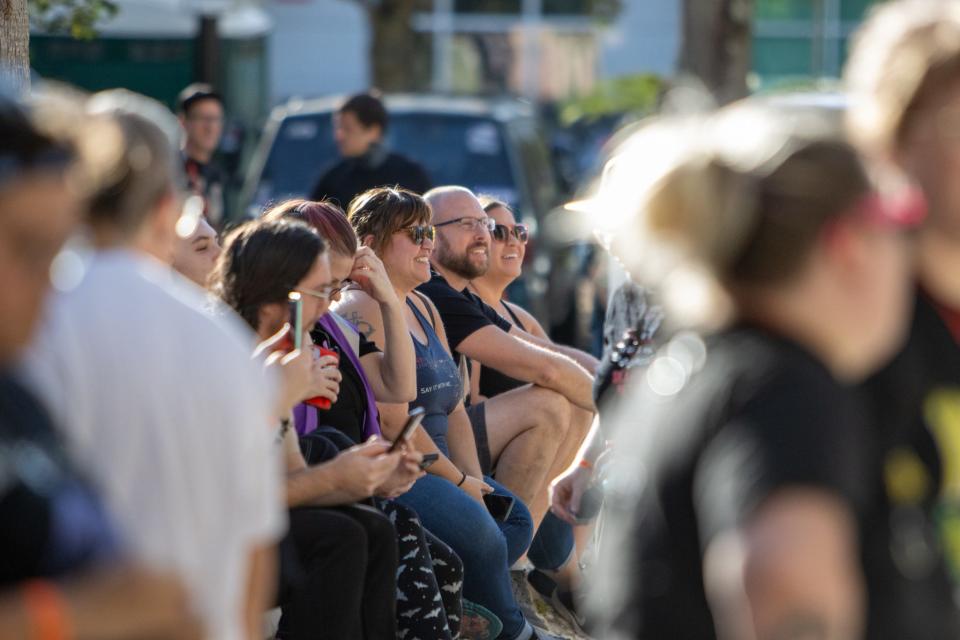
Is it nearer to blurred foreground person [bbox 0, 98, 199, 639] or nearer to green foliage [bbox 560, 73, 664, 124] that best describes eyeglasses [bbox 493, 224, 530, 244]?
blurred foreground person [bbox 0, 98, 199, 639]

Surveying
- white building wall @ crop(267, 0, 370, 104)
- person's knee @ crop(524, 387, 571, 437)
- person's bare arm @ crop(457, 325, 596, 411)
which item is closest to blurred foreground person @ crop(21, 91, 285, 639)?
person's bare arm @ crop(457, 325, 596, 411)

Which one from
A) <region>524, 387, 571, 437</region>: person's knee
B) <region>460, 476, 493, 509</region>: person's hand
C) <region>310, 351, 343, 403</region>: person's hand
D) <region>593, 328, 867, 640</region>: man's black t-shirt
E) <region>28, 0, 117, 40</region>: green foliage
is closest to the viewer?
<region>593, 328, 867, 640</region>: man's black t-shirt

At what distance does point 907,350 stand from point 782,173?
60 centimetres

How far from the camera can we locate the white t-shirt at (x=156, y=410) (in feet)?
7.22

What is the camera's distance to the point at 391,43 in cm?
2064

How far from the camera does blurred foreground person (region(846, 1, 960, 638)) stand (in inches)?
88.6

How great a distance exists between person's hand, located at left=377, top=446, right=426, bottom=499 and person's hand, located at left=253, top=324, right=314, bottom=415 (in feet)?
1.85

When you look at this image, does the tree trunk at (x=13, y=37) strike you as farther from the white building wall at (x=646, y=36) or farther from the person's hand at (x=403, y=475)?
the white building wall at (x=646, y=36)

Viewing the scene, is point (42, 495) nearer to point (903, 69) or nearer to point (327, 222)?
point (903, 69)

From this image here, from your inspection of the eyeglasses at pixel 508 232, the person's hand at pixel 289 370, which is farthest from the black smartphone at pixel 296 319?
the eyeglasses at pixel 508 232

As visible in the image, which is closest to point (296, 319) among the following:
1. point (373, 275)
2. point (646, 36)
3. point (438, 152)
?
point (373, 275)

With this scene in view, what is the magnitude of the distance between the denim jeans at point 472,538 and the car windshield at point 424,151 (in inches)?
222

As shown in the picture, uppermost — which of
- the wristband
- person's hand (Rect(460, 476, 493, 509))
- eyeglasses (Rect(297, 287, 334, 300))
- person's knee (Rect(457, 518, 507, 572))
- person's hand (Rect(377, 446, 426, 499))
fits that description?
the wristband

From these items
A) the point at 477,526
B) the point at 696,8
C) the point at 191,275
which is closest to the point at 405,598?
the point at 477,526
